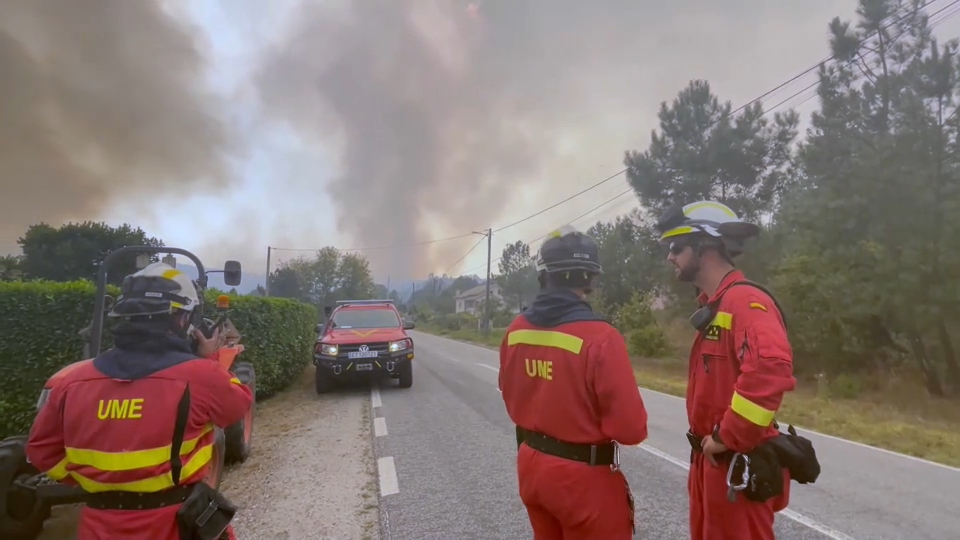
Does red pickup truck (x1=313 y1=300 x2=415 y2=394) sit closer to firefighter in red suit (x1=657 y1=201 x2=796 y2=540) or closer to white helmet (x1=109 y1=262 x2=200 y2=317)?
white helmet (x1=109 y1=262 x2=200 y2=317)

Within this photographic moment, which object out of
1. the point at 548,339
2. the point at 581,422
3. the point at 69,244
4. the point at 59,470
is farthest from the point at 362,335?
the point at 69,244

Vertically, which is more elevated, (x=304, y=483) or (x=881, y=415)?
(x=304, y=483)

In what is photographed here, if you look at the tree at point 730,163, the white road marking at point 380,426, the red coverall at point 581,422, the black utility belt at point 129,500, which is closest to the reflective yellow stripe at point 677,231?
the red coverall at point 581,422

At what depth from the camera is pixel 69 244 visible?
28609 millimetres

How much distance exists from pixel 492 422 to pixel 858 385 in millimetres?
14474

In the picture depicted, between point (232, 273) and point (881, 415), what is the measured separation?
44.7ft

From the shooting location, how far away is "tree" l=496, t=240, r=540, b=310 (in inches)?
2913

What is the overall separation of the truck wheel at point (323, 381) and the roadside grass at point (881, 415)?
6.80 m

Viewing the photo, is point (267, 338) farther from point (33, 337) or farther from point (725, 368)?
point (725, 368)

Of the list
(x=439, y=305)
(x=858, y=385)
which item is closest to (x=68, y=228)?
(x=858, y=385)

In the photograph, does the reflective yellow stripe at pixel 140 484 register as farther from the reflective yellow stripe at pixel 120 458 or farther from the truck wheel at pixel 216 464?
the truck wheel at pixel 216 464

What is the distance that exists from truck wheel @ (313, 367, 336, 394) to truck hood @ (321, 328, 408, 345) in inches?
25.0

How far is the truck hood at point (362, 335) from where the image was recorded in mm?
12078

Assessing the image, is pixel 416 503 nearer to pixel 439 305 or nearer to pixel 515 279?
pixel 515 279
